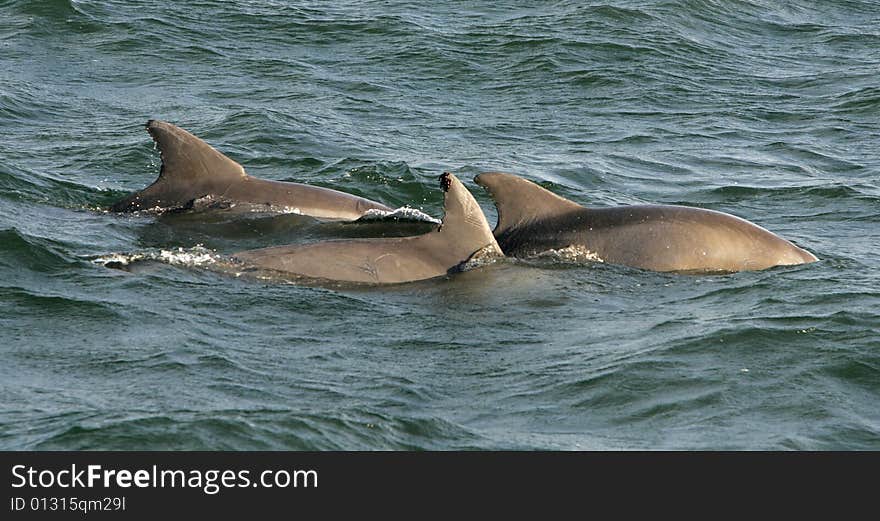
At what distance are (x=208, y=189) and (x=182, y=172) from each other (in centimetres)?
35

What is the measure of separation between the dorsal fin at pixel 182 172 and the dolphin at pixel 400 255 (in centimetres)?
293

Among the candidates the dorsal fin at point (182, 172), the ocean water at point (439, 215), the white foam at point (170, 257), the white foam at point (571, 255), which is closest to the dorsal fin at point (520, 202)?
the white foam at point (571, 255)

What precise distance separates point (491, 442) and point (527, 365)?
1.72 metres

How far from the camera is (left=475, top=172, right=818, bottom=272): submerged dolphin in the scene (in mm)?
13578

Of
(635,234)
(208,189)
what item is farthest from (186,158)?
(635,234)

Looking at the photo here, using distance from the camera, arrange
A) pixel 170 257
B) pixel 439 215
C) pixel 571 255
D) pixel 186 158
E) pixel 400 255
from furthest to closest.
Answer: pixel 439 215 < pixel 186 158 < pixel 571 255 < pixel 170 257 < pixel 400 255

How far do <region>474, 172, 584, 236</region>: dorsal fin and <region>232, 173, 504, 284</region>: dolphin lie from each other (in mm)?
824

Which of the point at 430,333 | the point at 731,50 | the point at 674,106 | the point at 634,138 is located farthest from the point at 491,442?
the point at 731,50

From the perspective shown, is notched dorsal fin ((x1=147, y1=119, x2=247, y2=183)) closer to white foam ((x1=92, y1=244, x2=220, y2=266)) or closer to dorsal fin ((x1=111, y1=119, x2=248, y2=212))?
dorsal fin ((x1=111, y1=119, x2=248, y2=212))

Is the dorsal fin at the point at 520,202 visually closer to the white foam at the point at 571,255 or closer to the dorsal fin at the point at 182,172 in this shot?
the white foam at the point at 571,255

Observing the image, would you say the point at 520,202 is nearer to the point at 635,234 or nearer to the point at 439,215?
the point at 635,234

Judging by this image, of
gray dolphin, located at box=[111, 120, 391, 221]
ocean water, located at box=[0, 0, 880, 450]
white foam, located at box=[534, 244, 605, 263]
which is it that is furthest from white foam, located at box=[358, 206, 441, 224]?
white foam, located at box=[534, 244, 605, 263]

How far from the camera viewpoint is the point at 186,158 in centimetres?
1590

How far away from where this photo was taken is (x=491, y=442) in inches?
366
